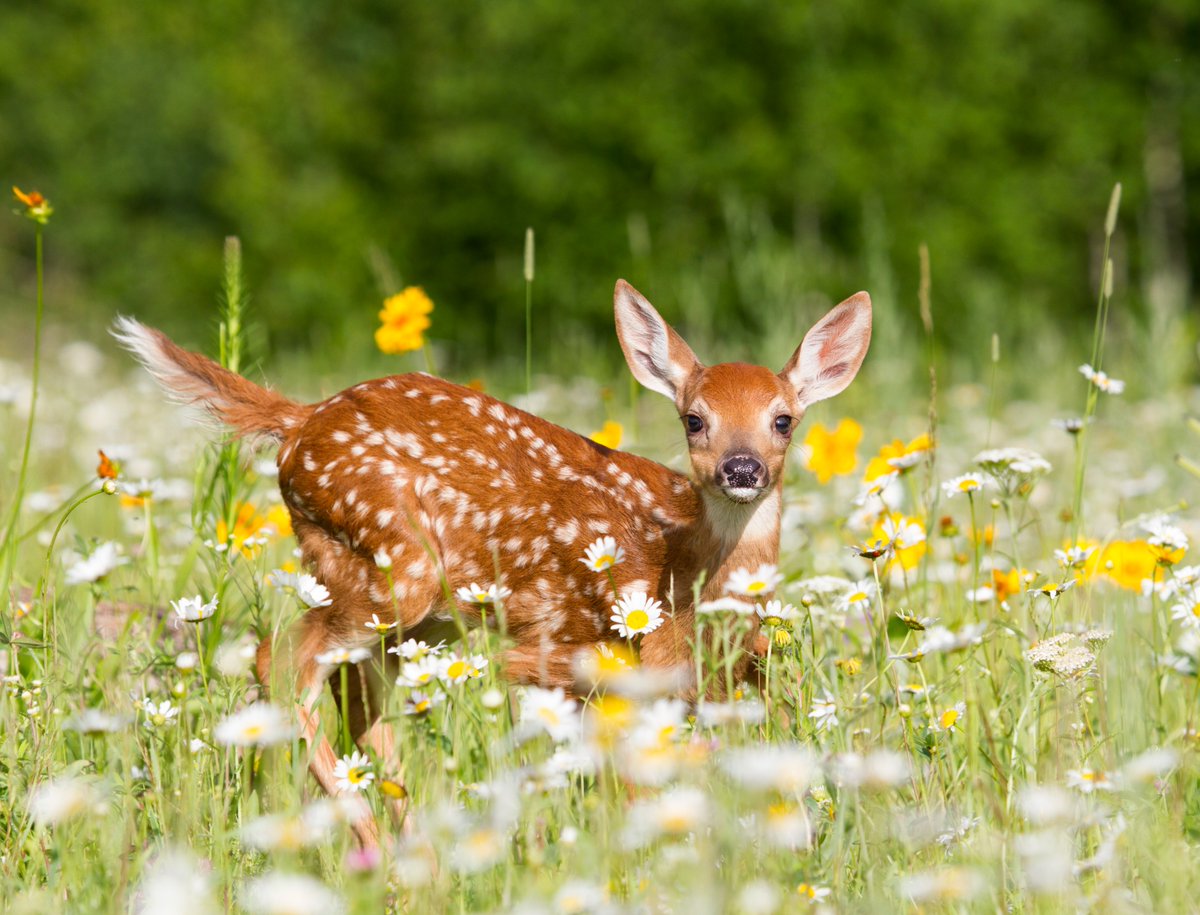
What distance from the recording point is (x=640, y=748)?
2100 mm

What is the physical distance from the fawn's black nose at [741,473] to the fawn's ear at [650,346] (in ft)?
1.69

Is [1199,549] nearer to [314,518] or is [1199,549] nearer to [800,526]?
[800,526]

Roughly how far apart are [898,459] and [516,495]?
0.98 metres

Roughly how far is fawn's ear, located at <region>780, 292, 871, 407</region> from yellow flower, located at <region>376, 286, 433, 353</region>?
1072 mm

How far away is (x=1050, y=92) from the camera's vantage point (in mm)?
23250

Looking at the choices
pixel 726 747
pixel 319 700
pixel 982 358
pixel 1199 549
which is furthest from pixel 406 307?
pixel 982 358

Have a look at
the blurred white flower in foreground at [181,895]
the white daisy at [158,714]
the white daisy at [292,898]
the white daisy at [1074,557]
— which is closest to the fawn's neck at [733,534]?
the white daisy at [1074,557]

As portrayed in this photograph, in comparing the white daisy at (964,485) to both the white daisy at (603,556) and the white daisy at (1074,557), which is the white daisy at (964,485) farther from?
the white daisy at (603,556)

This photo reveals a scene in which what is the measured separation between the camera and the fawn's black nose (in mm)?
3379

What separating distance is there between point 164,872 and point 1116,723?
2094mm

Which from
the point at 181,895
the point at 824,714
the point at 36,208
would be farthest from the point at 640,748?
the point at 36,208

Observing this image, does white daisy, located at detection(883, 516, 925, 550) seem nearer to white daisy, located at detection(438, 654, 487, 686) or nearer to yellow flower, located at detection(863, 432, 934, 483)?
yellow flower, located at detection(863, 432, 934, 483)

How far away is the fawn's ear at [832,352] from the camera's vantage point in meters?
3.87

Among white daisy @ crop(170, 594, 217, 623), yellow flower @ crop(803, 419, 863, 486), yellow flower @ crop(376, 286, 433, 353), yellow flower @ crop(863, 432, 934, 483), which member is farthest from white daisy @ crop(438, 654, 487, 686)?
yellow flower @ crop(803, 419, 863, 486)
